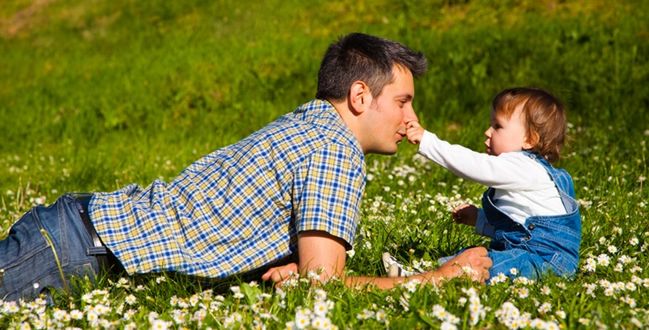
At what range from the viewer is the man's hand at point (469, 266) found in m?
4.22

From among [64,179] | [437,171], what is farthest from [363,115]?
[64,179]

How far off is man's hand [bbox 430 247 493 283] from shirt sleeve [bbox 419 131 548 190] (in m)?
0.46

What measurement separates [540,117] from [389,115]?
0.94m

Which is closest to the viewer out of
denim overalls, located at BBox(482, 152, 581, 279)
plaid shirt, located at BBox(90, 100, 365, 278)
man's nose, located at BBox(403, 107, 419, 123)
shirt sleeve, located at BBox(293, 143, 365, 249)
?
shirt sleeve, located at BBox(293, 143, 365, 249)

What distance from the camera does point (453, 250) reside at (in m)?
5.32

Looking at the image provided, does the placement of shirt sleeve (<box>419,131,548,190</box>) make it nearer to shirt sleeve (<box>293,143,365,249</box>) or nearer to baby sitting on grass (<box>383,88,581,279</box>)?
baby sitting on grass (<box>383,88,581,279</box>)

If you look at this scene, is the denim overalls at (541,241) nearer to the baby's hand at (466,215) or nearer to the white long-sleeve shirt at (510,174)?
the white long-sleeve shirt at (510,174)

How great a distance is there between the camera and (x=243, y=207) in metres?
4.48

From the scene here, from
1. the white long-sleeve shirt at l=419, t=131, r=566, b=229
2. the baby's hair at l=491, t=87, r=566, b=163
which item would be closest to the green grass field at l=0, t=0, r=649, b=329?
the white long-sleeve shirt at l=419, t=131, r=566, b=229

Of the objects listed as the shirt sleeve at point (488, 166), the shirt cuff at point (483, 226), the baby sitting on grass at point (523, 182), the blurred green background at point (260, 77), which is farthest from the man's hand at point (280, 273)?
the blurred green background at point (260, 77)

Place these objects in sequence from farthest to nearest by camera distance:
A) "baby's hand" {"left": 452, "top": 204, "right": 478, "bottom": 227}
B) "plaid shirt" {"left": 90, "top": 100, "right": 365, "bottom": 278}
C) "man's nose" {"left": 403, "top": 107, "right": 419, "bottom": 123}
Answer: "baby's hand" {"left": 452, "top": 204, "right": 478, "bottom": 227}, "man's nose" {"left": 403, "top": 107, "right": 419, "bottom": 123}, "plaid shirt" {"left": 90, "top": 100, "right": 365, "bottom": 278}

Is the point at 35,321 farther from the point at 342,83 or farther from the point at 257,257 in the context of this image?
the point at 342,83

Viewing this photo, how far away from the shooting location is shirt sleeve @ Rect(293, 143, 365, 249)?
4.19 meters

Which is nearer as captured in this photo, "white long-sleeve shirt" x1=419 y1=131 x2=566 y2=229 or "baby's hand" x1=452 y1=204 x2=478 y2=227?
"white long-sleeve shirt" x1=419 y1=131 x2=566 y2=229
